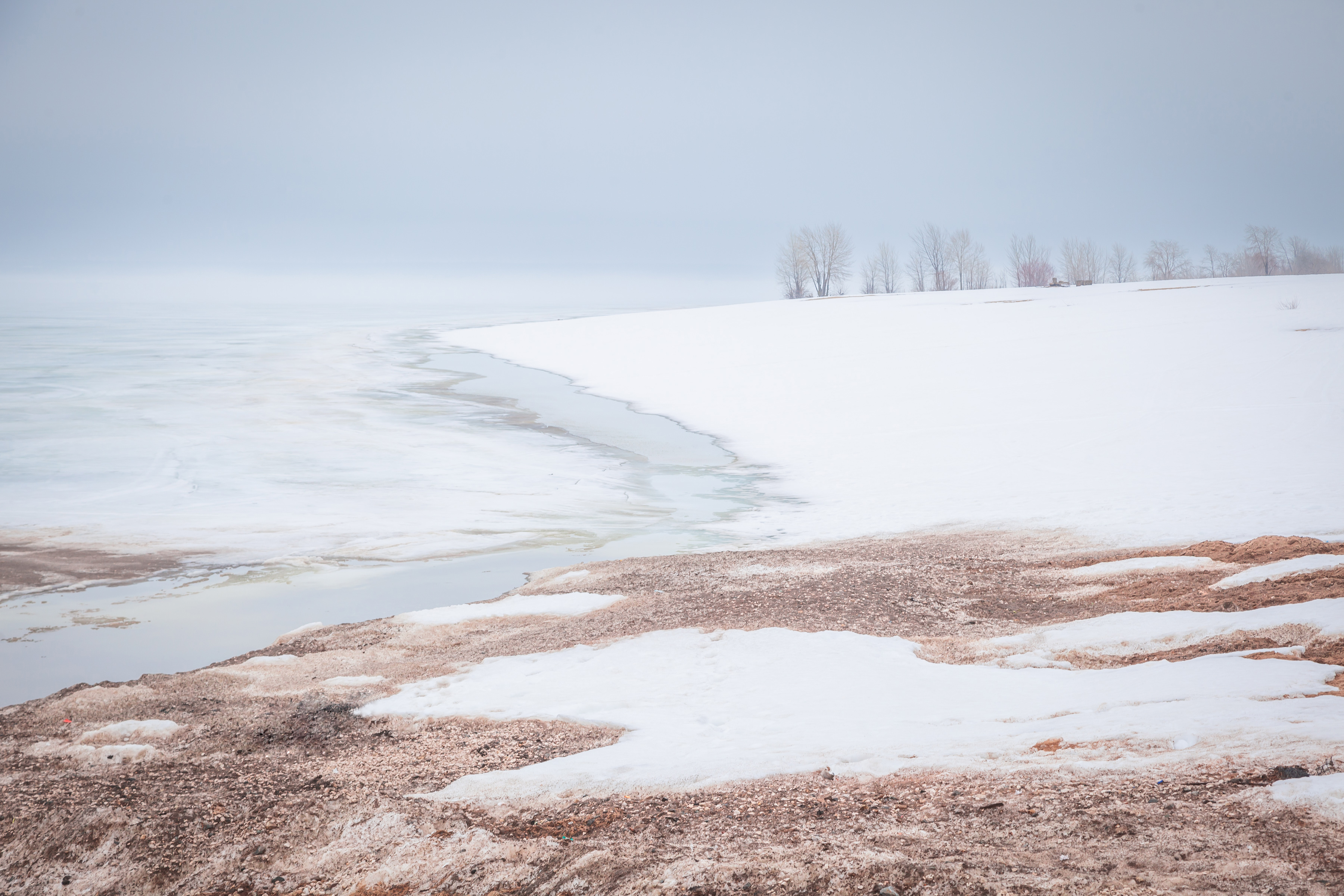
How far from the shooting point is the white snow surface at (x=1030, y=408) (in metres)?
13.4

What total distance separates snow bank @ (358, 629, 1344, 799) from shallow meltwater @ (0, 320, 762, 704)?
372 cm

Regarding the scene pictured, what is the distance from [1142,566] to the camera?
30.5 ft

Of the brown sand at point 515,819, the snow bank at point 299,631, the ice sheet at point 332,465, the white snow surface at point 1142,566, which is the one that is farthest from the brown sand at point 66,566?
the white snow surface at point 1142,566

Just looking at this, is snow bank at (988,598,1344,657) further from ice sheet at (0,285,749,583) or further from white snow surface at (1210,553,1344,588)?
ice sheet at (0,285,749,583)

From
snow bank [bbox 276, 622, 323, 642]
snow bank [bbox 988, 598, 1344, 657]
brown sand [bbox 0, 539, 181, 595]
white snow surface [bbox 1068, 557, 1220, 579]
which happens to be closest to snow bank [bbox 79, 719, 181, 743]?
snow bank [bbox 276, 622, 323, 642]

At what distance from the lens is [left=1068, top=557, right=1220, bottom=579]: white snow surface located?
9.10 metres

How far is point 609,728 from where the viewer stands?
5.73 metres

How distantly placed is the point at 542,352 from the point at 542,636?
3335 centimetres

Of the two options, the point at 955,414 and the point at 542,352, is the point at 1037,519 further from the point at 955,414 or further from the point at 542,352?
the point at 542,352

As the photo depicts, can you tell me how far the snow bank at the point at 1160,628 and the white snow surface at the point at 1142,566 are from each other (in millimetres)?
1950

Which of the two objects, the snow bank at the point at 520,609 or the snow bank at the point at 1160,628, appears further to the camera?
the snow bank at the point at 520,609

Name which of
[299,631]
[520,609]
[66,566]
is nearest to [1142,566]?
[520,609]

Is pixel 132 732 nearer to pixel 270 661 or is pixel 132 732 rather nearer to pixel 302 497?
pixel 270 661

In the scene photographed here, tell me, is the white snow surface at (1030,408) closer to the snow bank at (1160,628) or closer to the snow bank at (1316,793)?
the snow bank at (1160,628)
